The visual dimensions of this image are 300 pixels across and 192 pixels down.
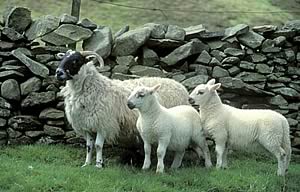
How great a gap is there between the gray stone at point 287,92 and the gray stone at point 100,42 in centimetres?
355

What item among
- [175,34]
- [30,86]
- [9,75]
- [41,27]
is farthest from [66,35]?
[175,34]

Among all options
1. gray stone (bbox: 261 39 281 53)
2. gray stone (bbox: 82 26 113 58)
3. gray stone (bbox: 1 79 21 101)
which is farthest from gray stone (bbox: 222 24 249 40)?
gray stone (bbox: 1 79 21 101)

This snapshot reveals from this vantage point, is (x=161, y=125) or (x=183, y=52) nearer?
(x=161, y=125)

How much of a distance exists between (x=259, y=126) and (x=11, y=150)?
4515 mm

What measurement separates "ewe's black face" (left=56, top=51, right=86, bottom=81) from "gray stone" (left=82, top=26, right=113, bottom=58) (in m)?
1.73

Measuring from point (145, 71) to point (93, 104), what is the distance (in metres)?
2.17

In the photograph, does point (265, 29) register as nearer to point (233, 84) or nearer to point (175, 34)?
point (233, 84)

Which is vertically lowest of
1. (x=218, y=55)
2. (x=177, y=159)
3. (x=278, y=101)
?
(x=177, y=159)

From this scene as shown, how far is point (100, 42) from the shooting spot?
37.8 feet

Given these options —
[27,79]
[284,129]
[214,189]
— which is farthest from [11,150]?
[284,129]

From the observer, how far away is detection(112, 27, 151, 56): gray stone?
1155 cm

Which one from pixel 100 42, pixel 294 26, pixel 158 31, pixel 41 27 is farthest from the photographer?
pixel 294 26

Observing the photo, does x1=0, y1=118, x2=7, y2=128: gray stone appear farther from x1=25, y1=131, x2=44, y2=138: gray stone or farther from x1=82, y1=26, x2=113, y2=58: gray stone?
x1=82, y1=26, x2=113, y2=58: gray stone

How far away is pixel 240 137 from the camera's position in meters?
9.14
